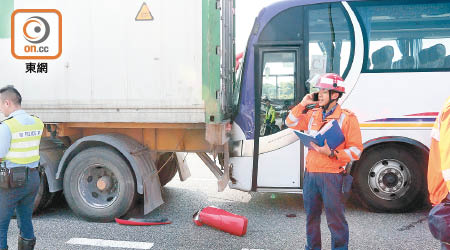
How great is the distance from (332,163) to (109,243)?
2.64 metres

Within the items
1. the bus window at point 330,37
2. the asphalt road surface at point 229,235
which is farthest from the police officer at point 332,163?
the bus window at point 330,37

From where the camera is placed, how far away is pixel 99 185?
5656mm

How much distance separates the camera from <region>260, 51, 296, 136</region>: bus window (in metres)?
5.89

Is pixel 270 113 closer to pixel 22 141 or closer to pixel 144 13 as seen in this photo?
pixel 144 13

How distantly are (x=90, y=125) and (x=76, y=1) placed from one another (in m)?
1.56

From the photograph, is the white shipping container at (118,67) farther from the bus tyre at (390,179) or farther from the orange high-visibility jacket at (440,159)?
the orange high-visibility jacket at (440,159)

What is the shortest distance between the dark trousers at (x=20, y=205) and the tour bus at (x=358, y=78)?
2741 millimetres

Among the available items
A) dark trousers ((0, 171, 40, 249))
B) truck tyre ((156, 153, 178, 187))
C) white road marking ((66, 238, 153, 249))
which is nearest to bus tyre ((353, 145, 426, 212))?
truck tyre ((156, 153, 178, 187))

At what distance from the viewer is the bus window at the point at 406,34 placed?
583cm

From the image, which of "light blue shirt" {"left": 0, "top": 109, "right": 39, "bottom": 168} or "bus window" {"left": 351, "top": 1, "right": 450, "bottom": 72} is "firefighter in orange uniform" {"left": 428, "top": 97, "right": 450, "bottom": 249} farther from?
"bus window" {"left": 351, "top": 1, "right": 450, "bottom": 72}

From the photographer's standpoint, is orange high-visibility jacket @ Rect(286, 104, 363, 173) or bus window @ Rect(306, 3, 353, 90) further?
bus window @ Rect(306, 3, 353, 90)

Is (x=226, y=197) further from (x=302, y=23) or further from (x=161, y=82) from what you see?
(x=302, y=23)

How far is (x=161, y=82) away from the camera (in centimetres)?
533

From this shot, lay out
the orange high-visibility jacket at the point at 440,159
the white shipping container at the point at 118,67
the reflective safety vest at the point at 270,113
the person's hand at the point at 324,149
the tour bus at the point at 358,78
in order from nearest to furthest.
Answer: the orange high-visibility jacket at the point at 440,159
the person's hand at the point at 324,149
the white shipping container at the point at 118,67
the tour bus at the point at 358,78
the reflective safety vest at the point at 270,113
